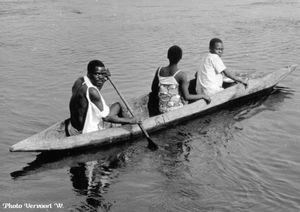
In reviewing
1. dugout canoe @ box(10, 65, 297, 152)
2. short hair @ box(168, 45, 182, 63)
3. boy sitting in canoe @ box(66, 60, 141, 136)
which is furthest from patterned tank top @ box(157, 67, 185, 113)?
boy sitting in canoe @ box(66, 60, 141, 136)

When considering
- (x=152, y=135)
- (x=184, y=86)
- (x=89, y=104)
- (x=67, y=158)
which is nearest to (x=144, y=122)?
(x=152, y=135)

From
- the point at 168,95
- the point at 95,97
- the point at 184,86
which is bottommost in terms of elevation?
the point at 168,95

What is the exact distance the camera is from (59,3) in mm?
21609

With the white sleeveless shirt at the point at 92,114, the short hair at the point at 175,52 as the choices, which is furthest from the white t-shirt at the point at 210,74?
the white sleeveless shirt at the point at 92,114

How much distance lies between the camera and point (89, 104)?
5.30 meters

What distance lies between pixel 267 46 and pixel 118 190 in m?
8.31

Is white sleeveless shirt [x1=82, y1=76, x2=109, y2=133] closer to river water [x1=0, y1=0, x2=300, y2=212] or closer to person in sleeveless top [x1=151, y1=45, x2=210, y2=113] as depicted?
river water [x1=0, y1=0, x2=300, y2=212]

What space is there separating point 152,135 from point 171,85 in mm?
786

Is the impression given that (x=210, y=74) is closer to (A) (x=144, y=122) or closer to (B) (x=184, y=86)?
(B) (x=184, y=86)

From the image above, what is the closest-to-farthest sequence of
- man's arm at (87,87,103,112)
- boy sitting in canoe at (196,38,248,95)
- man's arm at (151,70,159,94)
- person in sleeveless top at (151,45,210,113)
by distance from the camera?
man's arm at (87,87,103,112) → person in sleeveless top at (151,45,210,113) → man's arm at (151,70,159,94) → boy sitting in canoe at (196,38,248,95)

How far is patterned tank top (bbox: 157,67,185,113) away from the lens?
6195 millimetres

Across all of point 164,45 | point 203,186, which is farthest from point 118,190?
point 164,45

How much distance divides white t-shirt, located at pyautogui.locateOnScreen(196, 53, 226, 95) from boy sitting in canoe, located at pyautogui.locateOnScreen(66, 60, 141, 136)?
1844mm

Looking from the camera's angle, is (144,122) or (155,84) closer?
(144,122)
